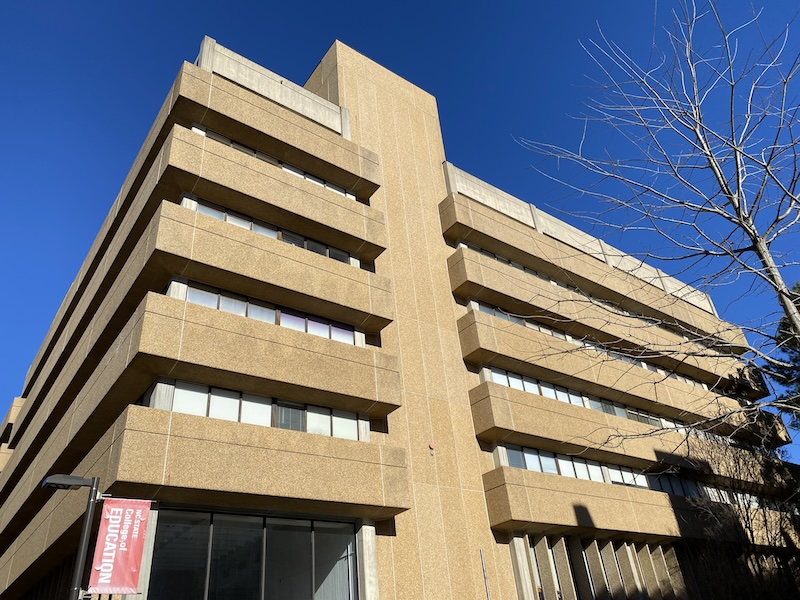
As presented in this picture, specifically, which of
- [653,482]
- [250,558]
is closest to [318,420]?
[250,558]

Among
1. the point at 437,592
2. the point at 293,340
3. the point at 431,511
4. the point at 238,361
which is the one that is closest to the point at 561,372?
the point at 431,511

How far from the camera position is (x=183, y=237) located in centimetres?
1786

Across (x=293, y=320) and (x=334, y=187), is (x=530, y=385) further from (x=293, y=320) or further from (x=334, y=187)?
(x=334, y=187)

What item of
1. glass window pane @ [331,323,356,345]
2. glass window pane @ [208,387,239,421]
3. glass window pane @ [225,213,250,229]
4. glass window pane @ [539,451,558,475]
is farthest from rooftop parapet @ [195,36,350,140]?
glass window pane @ [539,451,558,475]

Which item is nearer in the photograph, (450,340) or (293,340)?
(293,340)

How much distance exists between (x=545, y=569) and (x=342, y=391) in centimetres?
1025

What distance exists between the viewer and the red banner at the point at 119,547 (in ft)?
42.2

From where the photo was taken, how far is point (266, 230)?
21.4m

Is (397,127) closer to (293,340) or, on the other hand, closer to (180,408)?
(293,340)

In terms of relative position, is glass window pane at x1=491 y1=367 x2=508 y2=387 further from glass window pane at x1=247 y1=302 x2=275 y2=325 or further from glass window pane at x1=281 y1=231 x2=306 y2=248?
glass window pane at x1=247 y1=302 x2=275 y2=325

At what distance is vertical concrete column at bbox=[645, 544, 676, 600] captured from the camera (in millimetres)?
25266

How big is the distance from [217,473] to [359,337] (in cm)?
768

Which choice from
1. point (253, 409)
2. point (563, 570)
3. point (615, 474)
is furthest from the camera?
point (615, 474)

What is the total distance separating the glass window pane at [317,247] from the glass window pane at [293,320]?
2943mm
